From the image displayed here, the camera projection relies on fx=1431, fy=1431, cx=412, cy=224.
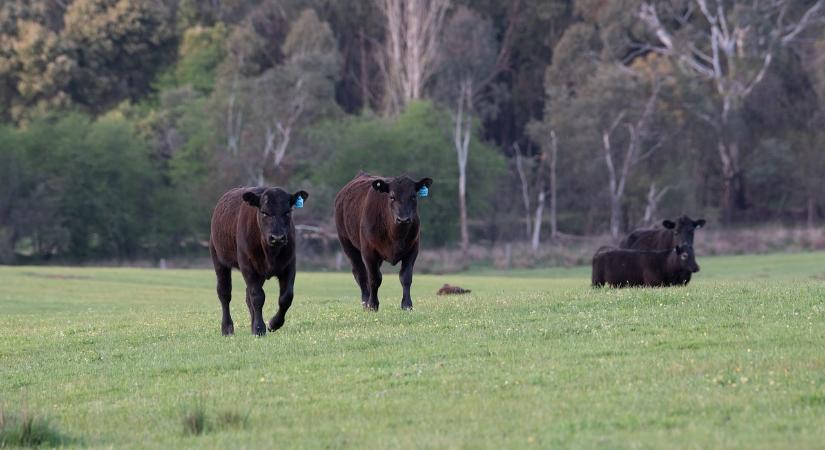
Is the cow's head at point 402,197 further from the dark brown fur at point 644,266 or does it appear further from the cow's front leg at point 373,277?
the dark brown fur at point 644,266

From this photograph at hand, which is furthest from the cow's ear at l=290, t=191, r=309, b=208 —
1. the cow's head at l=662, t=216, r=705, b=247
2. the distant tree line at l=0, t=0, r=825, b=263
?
the distant tree line at l=0, t=0, r=825, b=263

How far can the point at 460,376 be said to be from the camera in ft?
41.0

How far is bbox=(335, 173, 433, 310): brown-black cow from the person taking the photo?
60.0 feet

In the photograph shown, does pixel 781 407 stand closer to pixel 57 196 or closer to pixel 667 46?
pixel 57 196

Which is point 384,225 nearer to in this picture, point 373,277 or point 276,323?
point 373,277

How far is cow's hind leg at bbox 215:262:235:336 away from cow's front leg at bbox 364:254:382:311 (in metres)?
1.92

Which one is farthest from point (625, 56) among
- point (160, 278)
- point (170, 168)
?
point (160, 278)

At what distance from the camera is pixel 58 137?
237 feet

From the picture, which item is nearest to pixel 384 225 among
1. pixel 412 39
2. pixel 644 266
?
pixel 644 266

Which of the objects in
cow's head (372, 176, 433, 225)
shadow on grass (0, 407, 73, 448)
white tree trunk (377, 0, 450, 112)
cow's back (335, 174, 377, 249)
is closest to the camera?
shadow on grass (0, 407, 73, 448)

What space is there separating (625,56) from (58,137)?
31836 mm

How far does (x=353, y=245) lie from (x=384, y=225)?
62.3 inches

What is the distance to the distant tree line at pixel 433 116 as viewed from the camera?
73.0 meters

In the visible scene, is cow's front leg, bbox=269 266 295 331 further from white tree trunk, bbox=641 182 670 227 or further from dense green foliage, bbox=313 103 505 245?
dense green foliage, bbox=313 103 505 245
